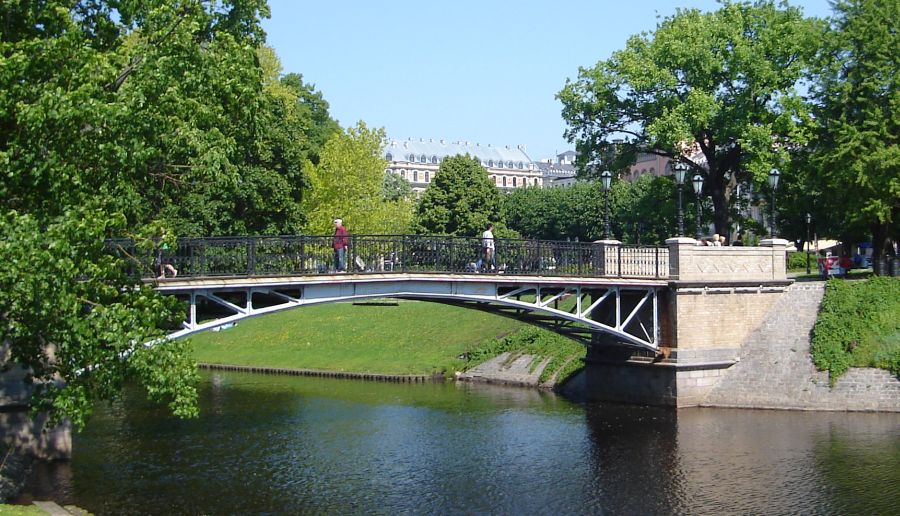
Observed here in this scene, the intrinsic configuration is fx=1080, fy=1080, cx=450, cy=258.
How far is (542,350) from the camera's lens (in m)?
44.4

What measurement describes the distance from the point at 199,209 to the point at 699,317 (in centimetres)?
1908

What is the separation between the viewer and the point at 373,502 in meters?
23.2

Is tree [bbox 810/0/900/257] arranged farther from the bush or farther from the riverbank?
the bush

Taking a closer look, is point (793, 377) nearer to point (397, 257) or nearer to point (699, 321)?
point (699, 321)

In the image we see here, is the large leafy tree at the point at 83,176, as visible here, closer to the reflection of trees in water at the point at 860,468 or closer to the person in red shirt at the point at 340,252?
the person in red shirt at the point at 340,252

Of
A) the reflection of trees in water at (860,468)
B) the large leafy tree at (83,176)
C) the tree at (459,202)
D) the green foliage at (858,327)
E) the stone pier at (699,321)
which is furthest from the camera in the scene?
the tree at (459,202)

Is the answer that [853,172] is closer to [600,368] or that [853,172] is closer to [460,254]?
[600,368]

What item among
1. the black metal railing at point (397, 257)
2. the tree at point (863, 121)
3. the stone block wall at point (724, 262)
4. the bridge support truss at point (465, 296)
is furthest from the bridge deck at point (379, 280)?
the tree at point (863, 121)

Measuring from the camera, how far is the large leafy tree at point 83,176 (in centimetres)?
1736

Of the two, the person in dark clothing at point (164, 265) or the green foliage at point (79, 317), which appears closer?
the green foliage at point (79, 317)

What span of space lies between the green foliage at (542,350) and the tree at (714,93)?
9.77m

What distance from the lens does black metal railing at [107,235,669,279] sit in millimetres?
26281

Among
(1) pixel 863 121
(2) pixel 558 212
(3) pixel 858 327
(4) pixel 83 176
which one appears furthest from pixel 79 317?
(2) pixel 558 212

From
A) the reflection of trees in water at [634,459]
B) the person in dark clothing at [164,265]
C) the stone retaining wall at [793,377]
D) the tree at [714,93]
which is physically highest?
the tree at [714,93]
